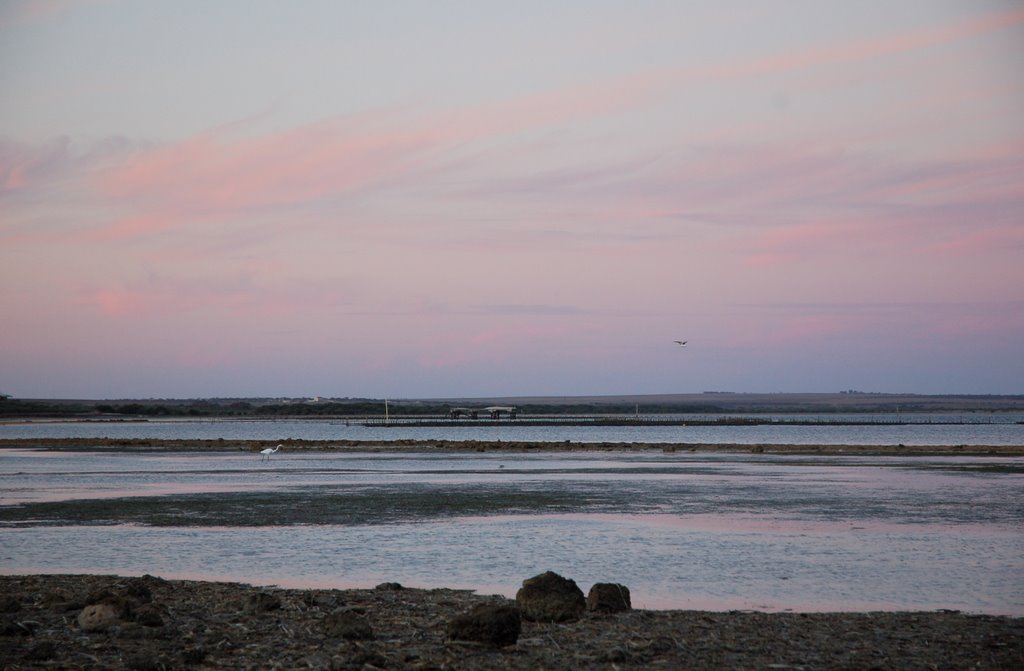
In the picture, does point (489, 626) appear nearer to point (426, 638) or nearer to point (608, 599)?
point (426, 638)

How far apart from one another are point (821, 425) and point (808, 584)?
145 metres

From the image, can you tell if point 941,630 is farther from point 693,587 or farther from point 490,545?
point 490,545

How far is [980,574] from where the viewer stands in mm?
18953

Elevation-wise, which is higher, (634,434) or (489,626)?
(489,626)

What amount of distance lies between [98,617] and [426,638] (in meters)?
4.15

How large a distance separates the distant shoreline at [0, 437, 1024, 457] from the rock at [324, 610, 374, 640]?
186 ft

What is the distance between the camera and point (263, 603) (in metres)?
14.7

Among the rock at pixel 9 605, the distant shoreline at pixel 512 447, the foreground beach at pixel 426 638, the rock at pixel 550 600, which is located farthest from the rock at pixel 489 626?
the distant shoreline at pixel 512 447

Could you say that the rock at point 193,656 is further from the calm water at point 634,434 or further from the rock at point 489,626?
the calm water at point 634,434

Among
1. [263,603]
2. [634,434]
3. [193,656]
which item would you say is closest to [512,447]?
[634,434]

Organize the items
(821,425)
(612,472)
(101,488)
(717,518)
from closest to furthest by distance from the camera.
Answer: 1. (717,518)
2. (101,488)
3. (612,472)
4. (821,425)

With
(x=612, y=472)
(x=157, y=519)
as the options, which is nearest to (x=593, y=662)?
(x=157, y=519)

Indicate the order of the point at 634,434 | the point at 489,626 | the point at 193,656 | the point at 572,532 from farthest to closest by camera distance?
the point at 634,434
the point at 572,532
the point at 489,626
the point at 193,656

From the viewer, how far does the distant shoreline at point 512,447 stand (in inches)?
2657
